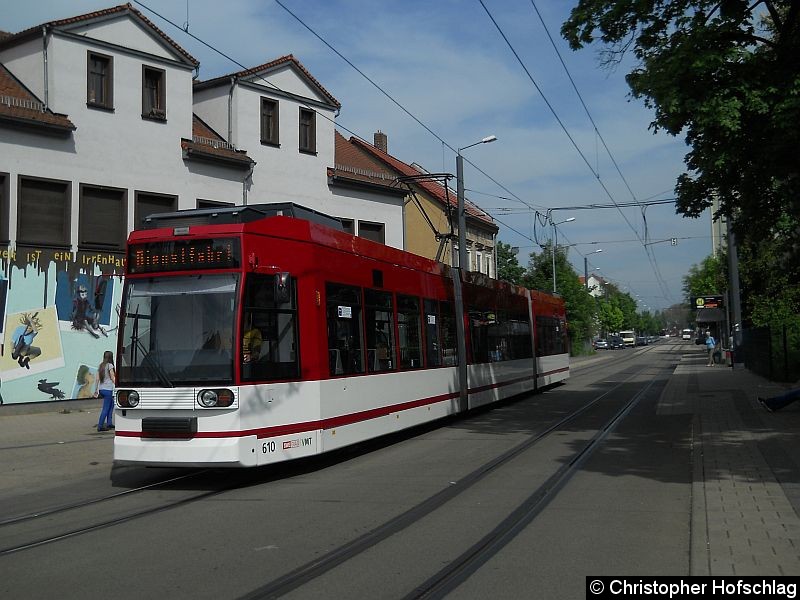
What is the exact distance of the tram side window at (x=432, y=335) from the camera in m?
14.7

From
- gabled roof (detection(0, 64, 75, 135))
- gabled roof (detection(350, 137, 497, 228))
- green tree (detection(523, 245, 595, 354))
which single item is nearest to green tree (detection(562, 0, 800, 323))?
gabled roof (detection(0, 64, 75, 135))

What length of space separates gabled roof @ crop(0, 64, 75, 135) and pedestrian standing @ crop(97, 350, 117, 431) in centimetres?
656

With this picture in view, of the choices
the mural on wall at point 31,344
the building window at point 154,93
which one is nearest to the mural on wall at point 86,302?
the mural on wall at point 31,344

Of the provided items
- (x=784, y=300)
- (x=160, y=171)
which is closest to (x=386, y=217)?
(x=160, y=171)

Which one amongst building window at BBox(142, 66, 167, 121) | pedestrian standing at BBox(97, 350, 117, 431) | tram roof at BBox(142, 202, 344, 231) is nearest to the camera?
tram roof at BBox(142, 202, 344, 231)

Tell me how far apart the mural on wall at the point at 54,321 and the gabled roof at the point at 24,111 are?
2.96 meters

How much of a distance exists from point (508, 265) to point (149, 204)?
42.6 m

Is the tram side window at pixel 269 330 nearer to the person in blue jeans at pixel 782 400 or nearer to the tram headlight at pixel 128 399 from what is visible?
the tram headlight at pixel 128 399

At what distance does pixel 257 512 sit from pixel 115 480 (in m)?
3.45

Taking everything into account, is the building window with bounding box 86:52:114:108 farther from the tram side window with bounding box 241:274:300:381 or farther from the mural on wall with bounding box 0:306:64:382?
the tram side window with bounding box 241:274:300:381

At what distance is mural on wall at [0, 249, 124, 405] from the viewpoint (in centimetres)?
1883

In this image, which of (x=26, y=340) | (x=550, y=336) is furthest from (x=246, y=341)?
(x=550, y=336)

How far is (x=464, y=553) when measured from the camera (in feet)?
20.9

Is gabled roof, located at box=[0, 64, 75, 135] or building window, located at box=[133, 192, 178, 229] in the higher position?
gabled roof, located at box=[0, 64, 75, 135]
